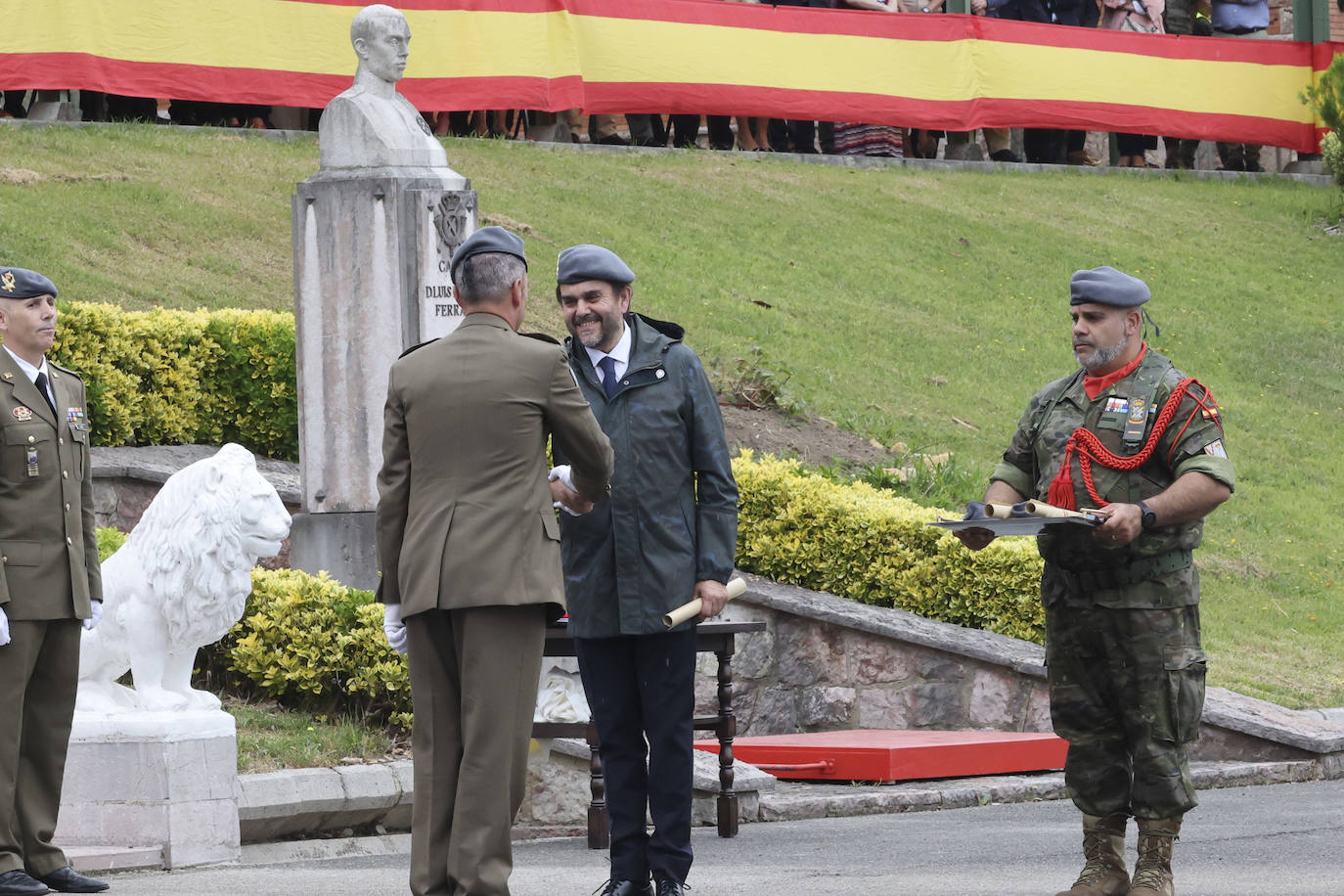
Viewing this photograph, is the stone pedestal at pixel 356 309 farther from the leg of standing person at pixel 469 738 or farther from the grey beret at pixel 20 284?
the leg of standing person at pixel 469 738

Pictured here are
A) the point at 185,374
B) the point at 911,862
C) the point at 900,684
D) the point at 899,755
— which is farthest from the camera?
the point at 185,374

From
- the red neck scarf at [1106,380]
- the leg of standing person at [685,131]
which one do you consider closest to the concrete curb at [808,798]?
the red neck scarf at [1106,380]

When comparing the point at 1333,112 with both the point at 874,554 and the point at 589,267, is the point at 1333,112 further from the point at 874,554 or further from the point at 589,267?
the point at 589,267

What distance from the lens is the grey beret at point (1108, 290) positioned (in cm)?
646

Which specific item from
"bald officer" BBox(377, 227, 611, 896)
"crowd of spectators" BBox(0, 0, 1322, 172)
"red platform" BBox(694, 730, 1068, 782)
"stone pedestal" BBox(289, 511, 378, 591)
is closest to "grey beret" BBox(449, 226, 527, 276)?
"bald officer" BBox(377, 227, 611, 896)

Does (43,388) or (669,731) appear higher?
(43,388)

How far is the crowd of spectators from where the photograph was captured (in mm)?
19328

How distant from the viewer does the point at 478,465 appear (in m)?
5.73

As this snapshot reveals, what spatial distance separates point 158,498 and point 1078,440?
3.52 meters

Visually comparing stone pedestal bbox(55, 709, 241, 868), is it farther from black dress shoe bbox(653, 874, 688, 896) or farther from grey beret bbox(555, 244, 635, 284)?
grey beret bbox(555, 244, 635, 284)

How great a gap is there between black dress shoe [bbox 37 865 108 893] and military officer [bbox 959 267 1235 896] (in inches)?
127

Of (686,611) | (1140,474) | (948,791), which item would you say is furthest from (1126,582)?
(948,791)

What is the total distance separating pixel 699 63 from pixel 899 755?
1281 cm

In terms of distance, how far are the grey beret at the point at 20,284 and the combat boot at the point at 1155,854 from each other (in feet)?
13.5
